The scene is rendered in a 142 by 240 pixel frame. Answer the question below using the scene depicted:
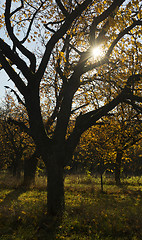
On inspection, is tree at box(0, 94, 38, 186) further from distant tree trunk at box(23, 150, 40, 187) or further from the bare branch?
the bare branch

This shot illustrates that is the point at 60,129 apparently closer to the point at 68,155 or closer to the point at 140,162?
the point at 68,155

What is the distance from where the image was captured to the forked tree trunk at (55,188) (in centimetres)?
700

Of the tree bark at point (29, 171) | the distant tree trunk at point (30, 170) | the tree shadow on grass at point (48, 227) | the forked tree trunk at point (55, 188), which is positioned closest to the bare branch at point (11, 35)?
the forked tree trunk at point (55, 188)

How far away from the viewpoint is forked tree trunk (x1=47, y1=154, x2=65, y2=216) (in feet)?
23.0

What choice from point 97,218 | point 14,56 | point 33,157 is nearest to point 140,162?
point 33,157

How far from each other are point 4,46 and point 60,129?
375cm

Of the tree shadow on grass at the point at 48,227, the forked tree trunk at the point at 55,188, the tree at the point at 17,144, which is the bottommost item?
the tree shadow on grass at the point at 48,227

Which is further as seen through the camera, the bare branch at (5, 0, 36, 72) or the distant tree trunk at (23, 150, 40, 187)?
the distant tree trunk at (23, 150, 40, 187)

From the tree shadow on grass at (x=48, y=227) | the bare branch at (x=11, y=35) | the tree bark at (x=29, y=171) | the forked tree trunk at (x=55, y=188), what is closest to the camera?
the tree shadow on grass at (x=48, y=227)

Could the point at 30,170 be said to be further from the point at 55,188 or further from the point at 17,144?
the point at 17,144

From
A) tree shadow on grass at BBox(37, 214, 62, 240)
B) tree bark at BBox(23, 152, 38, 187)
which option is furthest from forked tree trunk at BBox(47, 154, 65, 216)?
tree bark at BBox(23, 152, 38, 187)

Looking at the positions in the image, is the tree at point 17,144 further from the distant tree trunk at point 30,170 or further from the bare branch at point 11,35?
the bare branch at point 11,35

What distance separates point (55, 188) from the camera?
23.3 ft

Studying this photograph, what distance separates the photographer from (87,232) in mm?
6117
